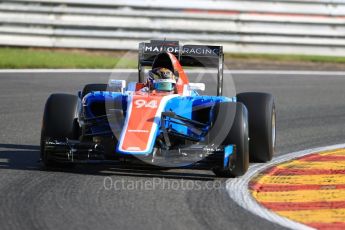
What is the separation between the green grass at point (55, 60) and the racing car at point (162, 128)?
7.48 metres

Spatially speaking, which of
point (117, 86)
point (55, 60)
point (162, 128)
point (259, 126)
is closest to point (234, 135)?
point (162, 128)

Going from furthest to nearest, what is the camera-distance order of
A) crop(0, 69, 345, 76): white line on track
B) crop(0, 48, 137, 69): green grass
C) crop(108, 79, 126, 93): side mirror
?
crop(0, 48, 137, 69): green grass < crop(0, 69, 345, 76): white line on track < crop(108, 79, 126, 93): side mirror

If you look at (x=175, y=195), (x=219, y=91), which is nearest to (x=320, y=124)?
(x=219, y=91)

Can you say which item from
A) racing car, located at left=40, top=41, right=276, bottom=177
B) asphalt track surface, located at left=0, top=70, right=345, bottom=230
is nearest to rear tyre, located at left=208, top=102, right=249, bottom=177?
racing car, located at left=40, top=41, right=276, bottom=177

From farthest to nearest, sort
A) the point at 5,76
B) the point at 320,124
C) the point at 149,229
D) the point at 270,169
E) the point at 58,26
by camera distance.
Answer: the point at 58,26 → the point at 5,76 → the point at 320,124 → the point at 270,169 → the point at 149,229

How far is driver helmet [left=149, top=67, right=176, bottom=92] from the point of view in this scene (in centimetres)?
813

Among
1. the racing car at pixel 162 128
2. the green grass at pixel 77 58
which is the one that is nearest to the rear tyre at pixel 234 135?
the racing car at pixel 162 128

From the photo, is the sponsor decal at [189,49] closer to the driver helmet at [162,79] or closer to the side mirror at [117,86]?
the side mirror at [117,86]

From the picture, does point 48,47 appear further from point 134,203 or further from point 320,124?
point 134,203

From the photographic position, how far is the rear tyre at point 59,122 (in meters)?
7.46

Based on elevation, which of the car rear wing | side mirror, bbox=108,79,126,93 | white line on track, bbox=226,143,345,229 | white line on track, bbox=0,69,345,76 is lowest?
white line on track, bbox=226,143,345,229

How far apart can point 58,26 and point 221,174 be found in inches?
403

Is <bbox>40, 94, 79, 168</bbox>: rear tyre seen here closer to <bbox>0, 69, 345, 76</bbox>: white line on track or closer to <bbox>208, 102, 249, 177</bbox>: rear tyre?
<bbox>208, 102, 249, 177</bbox>: rear tyre

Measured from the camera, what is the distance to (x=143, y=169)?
24.7 feet
